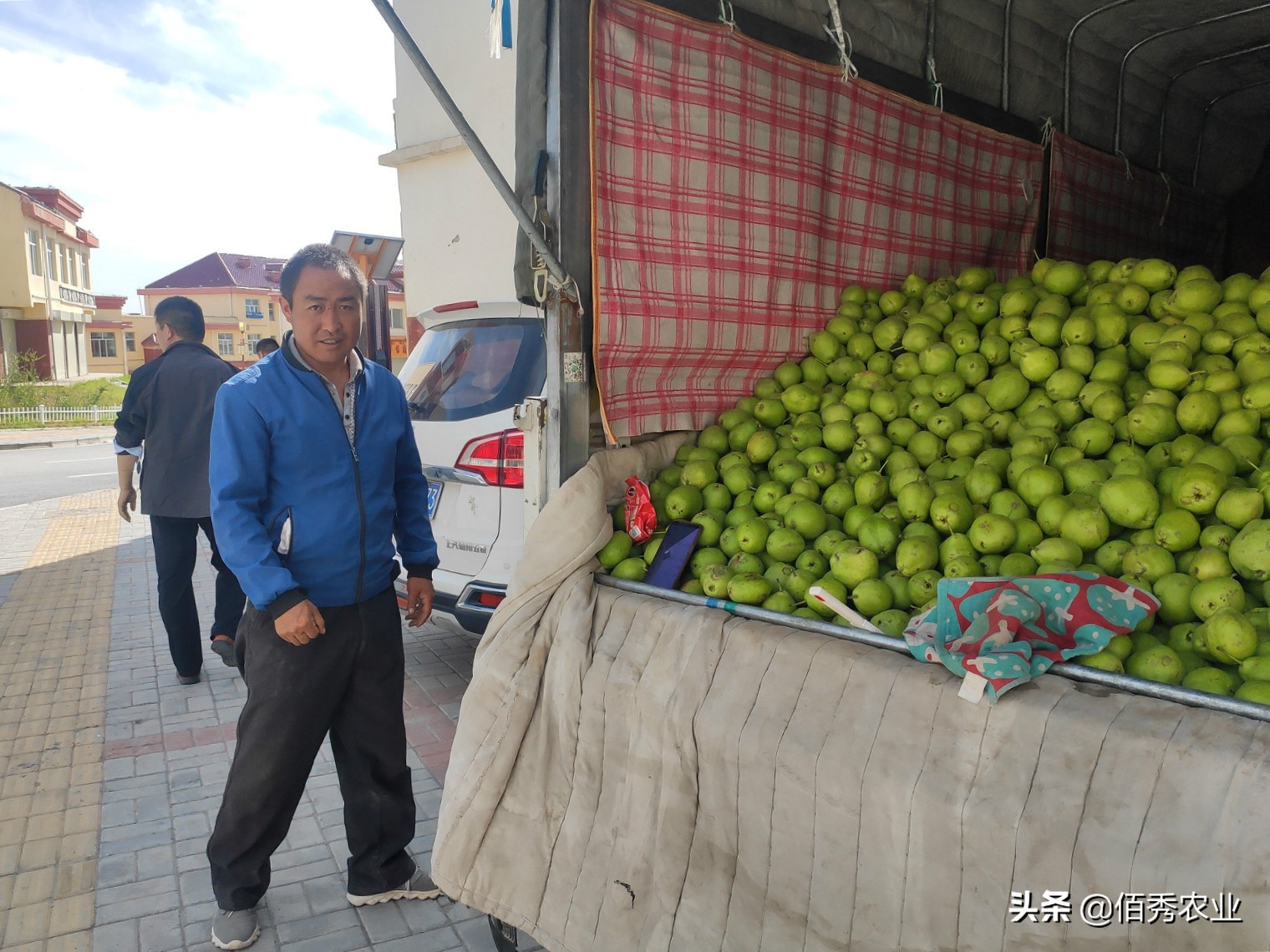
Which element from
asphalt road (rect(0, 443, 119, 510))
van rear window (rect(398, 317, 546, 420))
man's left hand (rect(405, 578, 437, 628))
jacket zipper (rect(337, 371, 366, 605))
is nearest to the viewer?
jacket zipper (rect(337, 371, 366, 605))

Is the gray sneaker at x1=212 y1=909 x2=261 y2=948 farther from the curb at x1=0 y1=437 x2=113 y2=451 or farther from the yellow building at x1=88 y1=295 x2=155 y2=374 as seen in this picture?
the yellow building at x1=88 y1=295 x2=155 y2=374

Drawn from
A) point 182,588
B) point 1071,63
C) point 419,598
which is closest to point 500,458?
point 419,598

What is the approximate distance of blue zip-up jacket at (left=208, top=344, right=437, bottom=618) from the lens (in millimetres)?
2299

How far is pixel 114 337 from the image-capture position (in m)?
42.3

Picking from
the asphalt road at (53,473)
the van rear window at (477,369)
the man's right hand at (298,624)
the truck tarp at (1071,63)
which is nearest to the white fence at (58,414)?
the asphalt road at (53,473)

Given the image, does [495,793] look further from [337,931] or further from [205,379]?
[205,379]

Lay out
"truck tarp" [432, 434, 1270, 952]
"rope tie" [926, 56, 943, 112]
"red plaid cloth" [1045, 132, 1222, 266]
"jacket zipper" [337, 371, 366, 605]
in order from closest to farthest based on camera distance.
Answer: "truck tarp" [432, 434, 1270, 952]
"jacket zipper" [337, 371, 366, 605]
"rope tie" [926, 56, 943, 112]
"red plaid cloth" [1045, 132, 1222, 266]

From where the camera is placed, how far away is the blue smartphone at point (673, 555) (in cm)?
263

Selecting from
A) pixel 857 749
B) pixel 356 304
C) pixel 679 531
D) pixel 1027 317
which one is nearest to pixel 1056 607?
pixel 857 749

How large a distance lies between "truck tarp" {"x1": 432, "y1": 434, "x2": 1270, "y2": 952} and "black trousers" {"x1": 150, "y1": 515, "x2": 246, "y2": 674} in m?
2.61

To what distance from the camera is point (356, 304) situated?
2557 mm

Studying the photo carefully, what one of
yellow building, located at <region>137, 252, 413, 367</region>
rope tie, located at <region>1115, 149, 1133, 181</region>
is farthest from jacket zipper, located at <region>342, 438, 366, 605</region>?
yellow building, located at <region>137, 252, 413, 367</region>

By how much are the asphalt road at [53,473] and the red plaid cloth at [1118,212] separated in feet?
37.1

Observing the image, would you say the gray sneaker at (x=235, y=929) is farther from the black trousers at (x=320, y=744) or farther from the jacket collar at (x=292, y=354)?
the jacket collar at (x=292, y=354)
